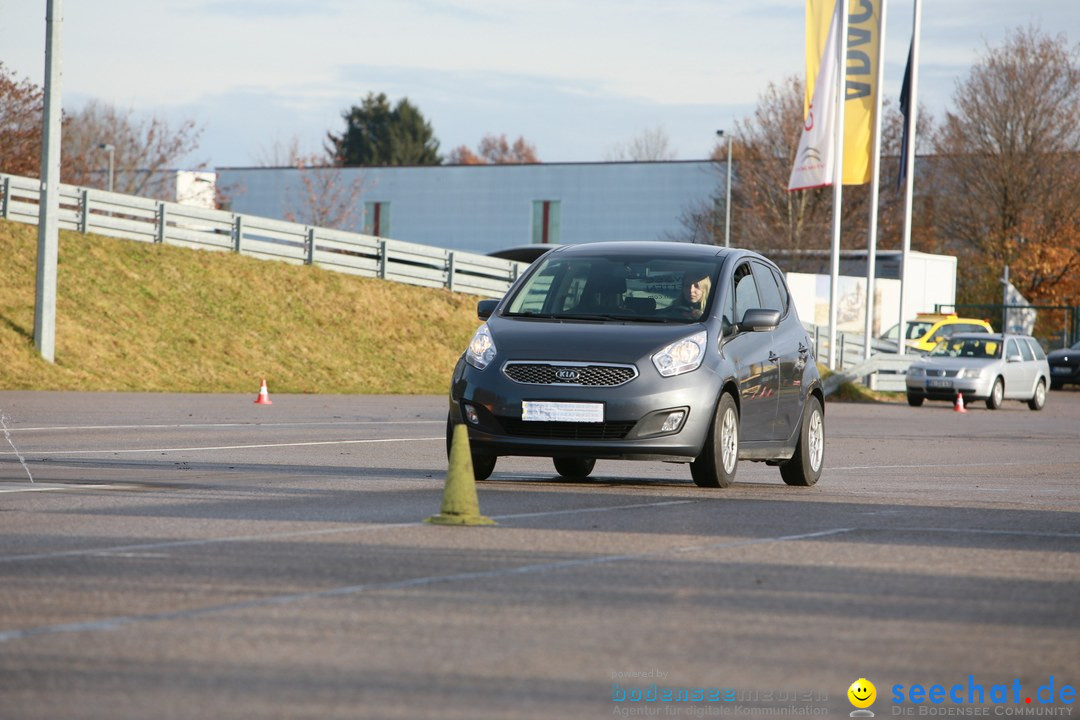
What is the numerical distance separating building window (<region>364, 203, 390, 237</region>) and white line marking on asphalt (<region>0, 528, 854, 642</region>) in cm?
8358

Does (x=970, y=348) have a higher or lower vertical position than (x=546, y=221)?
lower

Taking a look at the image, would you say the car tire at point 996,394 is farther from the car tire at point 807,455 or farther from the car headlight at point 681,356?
the car headlight at point 681,356

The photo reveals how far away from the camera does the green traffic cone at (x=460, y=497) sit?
939cm

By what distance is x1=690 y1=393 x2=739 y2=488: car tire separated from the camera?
39.3ft

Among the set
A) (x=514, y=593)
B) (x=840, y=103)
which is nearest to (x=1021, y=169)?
(x=840, y=103)

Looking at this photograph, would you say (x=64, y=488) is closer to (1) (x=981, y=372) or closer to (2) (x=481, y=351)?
(2) (x=481, y=351)

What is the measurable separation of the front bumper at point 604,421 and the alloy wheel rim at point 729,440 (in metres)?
0.39

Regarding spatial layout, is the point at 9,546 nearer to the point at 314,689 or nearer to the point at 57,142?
the point at 314,689

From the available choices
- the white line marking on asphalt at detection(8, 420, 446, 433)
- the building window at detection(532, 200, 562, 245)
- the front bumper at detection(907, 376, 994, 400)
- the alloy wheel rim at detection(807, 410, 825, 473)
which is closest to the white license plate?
the alloy wheel rim at detection(807, 410, 825, 473)

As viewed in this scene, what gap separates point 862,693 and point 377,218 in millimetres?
88551

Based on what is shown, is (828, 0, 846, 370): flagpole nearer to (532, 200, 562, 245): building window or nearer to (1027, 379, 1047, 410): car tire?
(1027, 379, 1047, 410): car tire

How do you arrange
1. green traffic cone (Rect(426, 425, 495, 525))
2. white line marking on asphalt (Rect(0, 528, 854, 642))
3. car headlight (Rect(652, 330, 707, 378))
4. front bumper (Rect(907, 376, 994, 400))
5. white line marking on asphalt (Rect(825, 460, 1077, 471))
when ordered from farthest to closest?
front bumper (Rect(907, 376, 994, 400))
white line marking on asphalt (Rect(825, 460, 1077, 471))
car headlight (Rect(652, 330, 707, 378))
green traffic cone (Rect(426, 425, 495, 525))
white line marking on asphalt (Rect(0, 528, 854, 642))

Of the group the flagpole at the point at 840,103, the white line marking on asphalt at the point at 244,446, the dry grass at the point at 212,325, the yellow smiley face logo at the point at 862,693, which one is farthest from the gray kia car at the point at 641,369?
the flagpole at the point at 840,103

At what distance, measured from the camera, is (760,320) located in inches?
495
